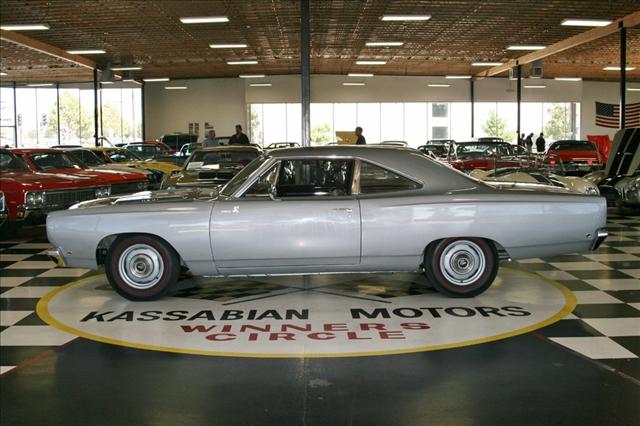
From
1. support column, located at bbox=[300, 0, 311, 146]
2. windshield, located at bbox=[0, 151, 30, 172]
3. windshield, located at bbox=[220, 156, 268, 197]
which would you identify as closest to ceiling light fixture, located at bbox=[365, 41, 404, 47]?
support column, located at bbox=[300, 0, 311, 146]

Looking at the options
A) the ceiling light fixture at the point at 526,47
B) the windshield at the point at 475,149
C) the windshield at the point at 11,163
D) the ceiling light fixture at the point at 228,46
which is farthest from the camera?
the ceiling light fixture at the point at 526,47

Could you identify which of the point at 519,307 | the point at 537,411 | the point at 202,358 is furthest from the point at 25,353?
the point at 519,307

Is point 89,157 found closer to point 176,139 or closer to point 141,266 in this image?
point 141,266

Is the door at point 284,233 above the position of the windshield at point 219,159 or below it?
below

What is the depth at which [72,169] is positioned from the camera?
492 inches

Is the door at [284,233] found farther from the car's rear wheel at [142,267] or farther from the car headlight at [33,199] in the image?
the car headlight at [33,199]

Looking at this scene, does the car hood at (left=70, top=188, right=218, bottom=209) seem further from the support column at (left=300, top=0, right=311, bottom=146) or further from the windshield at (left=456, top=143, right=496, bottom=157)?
the windshield at (left=456, top=143, right=496, bottom=157)

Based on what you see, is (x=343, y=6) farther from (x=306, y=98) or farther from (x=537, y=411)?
(x=537, y=411)

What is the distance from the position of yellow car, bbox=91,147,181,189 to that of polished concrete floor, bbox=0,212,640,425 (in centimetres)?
1005

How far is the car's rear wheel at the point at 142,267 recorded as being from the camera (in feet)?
21.3

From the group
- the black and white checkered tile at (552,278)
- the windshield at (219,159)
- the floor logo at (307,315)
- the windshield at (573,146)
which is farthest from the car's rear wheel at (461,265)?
the windshield at (573,146)

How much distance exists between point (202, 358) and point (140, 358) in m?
0.41

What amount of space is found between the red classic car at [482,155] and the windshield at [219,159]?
5762mm

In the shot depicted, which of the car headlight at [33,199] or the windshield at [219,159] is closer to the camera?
the car headlight at [33,199]
